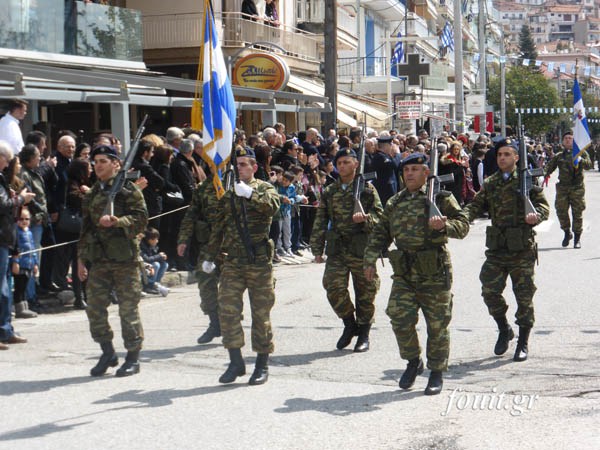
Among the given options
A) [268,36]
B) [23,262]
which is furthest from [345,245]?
[268,36]

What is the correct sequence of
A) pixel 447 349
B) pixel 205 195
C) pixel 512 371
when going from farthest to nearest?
pixel 205 195 → pixel 512 371 → pixel 447 349

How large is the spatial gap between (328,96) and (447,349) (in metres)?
14.5

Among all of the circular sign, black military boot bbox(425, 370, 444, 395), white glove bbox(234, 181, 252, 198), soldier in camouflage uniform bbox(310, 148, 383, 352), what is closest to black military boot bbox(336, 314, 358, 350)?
soldier in camouflage uniform bbox(310, 148, 383, 352)

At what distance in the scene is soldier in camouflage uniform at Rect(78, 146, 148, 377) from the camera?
8.18 meters

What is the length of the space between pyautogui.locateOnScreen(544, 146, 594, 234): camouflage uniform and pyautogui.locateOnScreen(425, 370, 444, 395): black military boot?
991 cm

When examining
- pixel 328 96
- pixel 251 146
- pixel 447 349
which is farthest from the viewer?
pixel 328 96

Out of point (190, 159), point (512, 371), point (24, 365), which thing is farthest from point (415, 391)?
point (190, 159)

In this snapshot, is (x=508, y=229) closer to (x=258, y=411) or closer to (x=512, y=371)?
(x=512, y=371)

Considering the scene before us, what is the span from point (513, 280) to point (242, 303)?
238 centimetres

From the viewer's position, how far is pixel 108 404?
7.22 m

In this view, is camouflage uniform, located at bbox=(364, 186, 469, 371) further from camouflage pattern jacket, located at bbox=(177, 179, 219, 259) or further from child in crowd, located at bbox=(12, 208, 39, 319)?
child in crowd, located at bbox=(12, 208, 39, 319)

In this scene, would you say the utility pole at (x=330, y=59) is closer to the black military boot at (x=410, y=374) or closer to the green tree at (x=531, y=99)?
the black military boot at (x=410, y=374)

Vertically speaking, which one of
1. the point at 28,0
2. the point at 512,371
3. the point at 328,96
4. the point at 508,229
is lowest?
the point at 512,371

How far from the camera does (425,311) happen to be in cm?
761
